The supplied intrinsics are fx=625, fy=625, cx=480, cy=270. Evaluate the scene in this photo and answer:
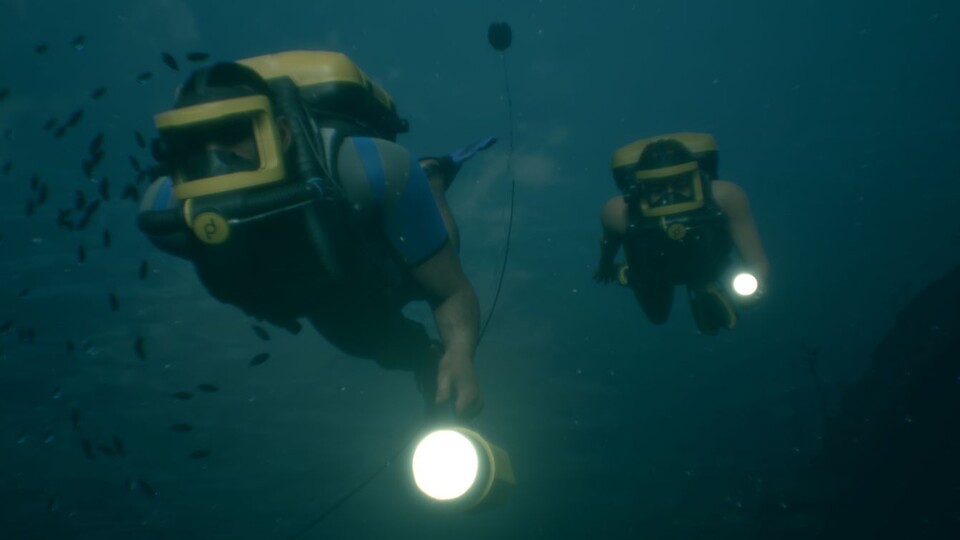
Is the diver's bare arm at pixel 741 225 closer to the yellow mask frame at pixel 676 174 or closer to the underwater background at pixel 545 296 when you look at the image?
the yellow mask frame at pixel 676 174

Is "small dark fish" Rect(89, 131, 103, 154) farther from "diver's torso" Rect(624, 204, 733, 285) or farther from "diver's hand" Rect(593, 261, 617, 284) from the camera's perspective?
"diver's torso" Rect(624, 204, 733, 285)

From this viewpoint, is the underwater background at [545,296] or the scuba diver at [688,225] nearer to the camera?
the scuba diver at [688,225]

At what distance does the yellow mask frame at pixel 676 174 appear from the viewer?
6.20 meters

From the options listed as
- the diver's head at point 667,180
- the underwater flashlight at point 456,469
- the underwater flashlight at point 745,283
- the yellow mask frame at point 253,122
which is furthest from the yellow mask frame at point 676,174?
the underwater flashlight at point 456,469

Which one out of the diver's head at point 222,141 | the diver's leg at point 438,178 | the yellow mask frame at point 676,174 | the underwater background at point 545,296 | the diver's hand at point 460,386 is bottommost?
the underwater background at point 545,296

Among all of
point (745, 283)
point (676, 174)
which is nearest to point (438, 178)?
point (676, 174)

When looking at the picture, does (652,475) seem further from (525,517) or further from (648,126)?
(648,126)

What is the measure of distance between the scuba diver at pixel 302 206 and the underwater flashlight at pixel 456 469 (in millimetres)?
562

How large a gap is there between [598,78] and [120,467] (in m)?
34.4

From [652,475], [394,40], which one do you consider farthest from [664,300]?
[652,475]

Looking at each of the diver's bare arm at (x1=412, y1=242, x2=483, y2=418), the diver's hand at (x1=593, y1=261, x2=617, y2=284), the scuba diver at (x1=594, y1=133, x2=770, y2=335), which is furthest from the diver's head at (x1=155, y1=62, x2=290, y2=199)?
the diver's hand at (x1=593, y1=261, x2=617, y2=284)

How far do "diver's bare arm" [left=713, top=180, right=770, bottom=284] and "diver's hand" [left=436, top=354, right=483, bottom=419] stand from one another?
4439 millimetres

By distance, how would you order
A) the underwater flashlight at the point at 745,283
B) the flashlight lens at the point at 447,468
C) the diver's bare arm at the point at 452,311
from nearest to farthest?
the flashlight lens at the point at 447,468
the diver's bare arm at the point at 452,311
the underwater flashlight at the point at 745,283

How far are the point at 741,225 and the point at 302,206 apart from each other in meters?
5.29
